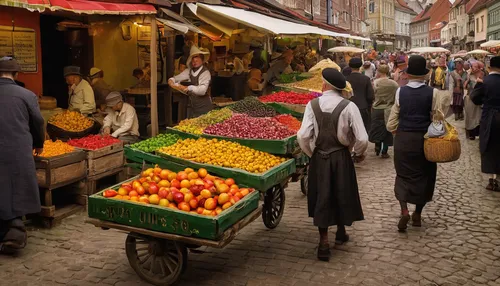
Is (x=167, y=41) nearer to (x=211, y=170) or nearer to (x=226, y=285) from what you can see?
(x=211, y=170)

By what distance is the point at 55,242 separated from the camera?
637 centimetres

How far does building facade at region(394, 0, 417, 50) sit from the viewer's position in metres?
106

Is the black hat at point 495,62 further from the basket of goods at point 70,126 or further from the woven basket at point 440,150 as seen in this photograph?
the basket of goods at point 70,126

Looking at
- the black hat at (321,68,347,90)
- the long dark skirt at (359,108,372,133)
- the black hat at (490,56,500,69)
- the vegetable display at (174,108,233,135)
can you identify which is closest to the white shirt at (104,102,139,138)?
the vegetable display at (174,108,233,135)

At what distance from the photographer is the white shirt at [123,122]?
8.84m

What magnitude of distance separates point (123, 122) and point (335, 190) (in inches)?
181

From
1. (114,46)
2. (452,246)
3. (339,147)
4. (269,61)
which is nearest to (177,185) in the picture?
(339,147)

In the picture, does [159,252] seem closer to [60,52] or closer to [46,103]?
[46,103]

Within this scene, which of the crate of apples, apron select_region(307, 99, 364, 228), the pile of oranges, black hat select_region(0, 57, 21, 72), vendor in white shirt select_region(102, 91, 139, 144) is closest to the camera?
the crate of apples

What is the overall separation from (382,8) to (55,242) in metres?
91.6

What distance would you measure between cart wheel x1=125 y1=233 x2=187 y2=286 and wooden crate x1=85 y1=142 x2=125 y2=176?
8.82 ft

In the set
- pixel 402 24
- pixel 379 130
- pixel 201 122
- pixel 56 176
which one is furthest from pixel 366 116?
pixel 402 24

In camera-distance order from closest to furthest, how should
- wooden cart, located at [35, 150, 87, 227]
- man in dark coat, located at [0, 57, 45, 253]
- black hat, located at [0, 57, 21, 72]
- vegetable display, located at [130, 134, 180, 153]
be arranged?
man in dark coat, located at [0, 57, 45, 253] < black hat, located at [0, 57, 21, 72] < vegetable display, located at [130, 134, 180, 153] < wooden cart, located at [35, 150, 87, 227]

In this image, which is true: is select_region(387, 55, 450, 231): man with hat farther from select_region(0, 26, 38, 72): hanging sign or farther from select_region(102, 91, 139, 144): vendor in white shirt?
select_region(0, 26, 38, 72): hanging sign
